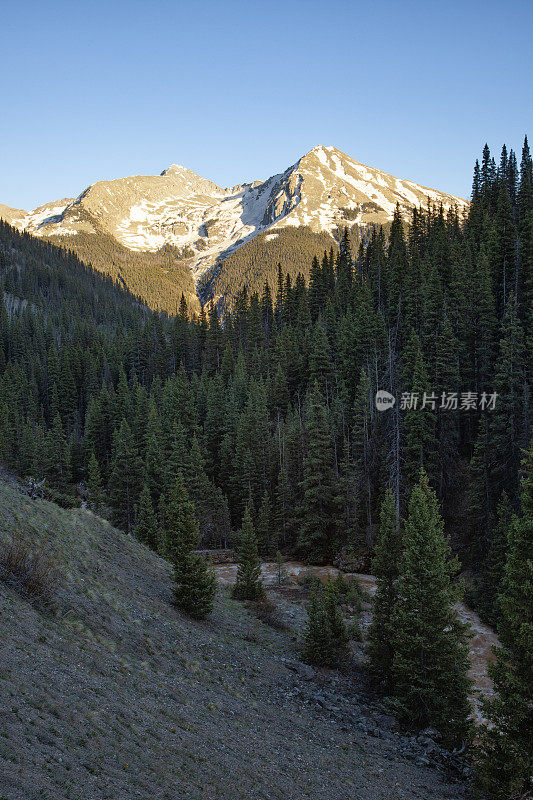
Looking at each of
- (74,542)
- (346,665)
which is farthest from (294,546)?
(74,542)

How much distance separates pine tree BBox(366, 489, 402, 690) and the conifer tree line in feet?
33.7

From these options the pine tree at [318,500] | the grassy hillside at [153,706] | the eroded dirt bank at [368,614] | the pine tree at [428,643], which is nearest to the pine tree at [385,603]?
the pine tree at [428,643]

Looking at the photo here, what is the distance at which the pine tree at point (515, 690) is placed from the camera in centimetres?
1249

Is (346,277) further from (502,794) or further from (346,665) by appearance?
(502,794)

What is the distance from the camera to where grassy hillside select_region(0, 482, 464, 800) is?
8.09 m

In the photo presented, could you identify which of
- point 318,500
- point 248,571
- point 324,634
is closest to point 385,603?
point 324,634

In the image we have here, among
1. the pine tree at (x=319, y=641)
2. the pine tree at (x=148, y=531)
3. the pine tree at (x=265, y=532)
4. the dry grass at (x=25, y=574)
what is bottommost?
the pine tree at (x=265, y=532)

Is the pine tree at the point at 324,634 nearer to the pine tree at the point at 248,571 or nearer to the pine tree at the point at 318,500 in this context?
the pine tree at the point at 248,571

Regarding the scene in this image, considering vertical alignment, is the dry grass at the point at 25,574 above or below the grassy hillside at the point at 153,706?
above

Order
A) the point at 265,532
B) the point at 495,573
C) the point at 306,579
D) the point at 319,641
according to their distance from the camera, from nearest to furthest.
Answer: the point at 319,641 → the point at 495,573 → the point at 306,579 → the point at 265,532

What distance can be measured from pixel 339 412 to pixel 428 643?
3648 centimetres

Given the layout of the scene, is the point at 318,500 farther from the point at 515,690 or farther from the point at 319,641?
the point at 515,690

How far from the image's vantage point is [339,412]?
52875mm

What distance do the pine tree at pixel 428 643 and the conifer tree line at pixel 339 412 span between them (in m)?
11.7
